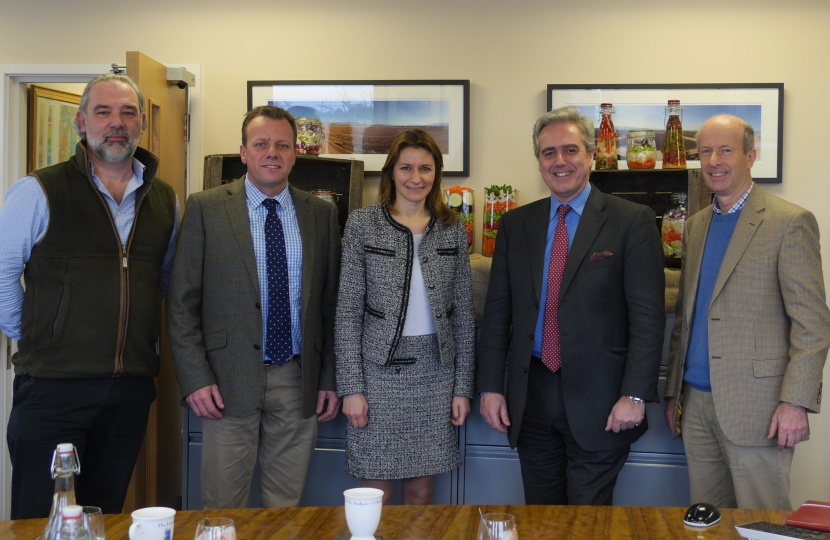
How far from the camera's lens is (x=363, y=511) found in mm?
1362

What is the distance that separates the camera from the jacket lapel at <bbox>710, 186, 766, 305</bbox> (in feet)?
7.79

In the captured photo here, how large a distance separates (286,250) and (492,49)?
1.63 m

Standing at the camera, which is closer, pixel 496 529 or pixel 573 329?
pixel 496 529

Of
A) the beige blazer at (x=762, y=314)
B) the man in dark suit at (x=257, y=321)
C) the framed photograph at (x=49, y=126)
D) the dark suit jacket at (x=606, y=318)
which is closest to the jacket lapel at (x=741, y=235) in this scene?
the beige blazer at (x=762, y=314)

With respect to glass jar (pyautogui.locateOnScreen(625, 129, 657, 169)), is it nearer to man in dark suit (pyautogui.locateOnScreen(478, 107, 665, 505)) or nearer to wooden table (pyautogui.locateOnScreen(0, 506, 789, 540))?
man in dark suit (pyautogui.locateOnScreen(478, 107, 665, 505))

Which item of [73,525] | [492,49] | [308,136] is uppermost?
[492,49]

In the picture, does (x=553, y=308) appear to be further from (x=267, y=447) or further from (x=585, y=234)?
(x=267, y=447)

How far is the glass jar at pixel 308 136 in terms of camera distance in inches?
139

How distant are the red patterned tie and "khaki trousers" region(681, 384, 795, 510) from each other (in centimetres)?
47

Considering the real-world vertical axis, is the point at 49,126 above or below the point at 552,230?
above

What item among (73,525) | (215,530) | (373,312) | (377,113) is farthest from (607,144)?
(73,525)

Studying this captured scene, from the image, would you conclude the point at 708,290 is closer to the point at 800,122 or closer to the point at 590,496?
the point at 590,496

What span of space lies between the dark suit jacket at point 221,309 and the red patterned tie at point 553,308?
2.50 feet

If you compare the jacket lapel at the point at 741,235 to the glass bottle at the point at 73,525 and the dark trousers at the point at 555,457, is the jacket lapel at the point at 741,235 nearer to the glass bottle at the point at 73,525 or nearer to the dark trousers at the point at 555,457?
the dark trousers at the point at 555,457
